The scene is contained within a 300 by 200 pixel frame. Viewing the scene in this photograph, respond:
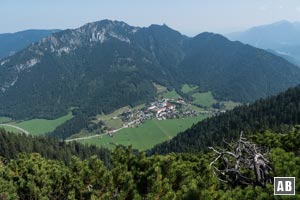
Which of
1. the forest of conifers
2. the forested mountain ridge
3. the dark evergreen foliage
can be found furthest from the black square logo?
the forested mountain ridge

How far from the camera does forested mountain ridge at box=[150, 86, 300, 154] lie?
152 meters

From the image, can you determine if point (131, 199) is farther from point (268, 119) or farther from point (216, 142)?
point (268, 119)

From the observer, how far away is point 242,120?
564 feet

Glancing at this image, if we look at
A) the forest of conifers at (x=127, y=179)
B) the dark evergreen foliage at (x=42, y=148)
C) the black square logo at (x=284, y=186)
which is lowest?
the dark evergreen foliage at (x=42, y=148)

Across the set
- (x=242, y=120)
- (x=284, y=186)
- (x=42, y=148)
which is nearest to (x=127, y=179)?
(x=284, y=186)

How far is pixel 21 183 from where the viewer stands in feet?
83.2

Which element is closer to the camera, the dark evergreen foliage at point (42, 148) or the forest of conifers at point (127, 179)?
the forest of conifers at point (127, 179)

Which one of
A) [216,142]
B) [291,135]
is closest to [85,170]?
[291,135]

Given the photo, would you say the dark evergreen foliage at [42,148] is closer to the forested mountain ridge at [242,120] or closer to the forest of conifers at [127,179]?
the forested mountain ridge at [242,120]

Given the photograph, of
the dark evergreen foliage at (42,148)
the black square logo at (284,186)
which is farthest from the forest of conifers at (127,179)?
the dark evergreen foliage at (42,148)

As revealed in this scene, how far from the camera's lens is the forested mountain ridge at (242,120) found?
152 metres

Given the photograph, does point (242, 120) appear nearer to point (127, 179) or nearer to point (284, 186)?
point (127, 179)

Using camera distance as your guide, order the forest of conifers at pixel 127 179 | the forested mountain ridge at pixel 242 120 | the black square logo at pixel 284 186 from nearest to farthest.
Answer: the black square logo at pixel 284 186 < the forest of conifers at pixel 127 179 < the forested mountain ridge at pixel 242 120

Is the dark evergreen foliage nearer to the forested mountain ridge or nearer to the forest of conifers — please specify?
the forested mountain ridge
